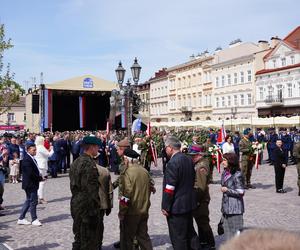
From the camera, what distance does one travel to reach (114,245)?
7062 millimetres

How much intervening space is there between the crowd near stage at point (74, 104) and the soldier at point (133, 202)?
30875 mm

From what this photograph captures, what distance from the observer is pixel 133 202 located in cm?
588

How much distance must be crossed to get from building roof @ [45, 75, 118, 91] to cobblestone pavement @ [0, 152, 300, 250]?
23.4 meters

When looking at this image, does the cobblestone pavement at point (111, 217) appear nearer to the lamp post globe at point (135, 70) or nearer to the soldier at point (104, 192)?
the soldier at point (104, 192)

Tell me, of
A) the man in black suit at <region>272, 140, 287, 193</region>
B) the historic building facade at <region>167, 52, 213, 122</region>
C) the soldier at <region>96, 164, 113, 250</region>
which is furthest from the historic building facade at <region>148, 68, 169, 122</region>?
the soldier at <region>96, 164, 113, 250</region>

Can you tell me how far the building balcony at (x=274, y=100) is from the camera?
49344 millimetres

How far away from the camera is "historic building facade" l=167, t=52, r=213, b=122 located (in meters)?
64.6

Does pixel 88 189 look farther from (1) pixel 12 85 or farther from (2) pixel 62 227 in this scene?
(1) pixel 12 85

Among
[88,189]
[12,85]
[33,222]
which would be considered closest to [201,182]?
[88,189]

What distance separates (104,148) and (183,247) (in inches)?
550

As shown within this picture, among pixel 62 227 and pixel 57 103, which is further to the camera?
pixel 57 103

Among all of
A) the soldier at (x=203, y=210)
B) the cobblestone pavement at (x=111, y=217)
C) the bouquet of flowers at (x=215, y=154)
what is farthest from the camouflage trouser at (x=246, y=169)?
the soldier at (x=203, y=210)

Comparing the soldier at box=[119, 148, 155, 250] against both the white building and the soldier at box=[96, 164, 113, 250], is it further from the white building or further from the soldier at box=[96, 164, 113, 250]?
the white building

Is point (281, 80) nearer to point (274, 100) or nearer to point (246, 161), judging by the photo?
point (274, 100)
